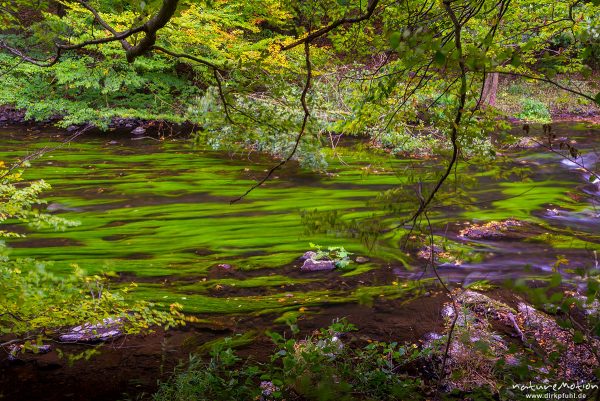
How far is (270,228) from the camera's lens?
215 inches

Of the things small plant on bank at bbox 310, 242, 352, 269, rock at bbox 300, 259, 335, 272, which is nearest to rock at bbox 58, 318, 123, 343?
rock at bbox 300, 259, 335, 272

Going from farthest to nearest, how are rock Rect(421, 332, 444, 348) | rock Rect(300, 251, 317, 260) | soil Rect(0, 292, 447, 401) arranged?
rock Rect(300, 251, 317, 260), rock Rect(421, 332, 444, 348), soil Rect(0, 292, 447, 401)

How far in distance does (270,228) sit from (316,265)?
111 cm

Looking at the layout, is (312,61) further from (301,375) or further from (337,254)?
(301,375)

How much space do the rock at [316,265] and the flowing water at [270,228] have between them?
0.10 meters

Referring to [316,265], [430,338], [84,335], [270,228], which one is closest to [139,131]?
[270,228]

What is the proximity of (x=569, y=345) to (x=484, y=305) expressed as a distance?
2.09ft

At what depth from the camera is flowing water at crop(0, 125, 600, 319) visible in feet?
13.2

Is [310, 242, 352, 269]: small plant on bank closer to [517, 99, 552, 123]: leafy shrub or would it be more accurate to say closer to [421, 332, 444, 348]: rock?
[421, 332, 444, 348]: rock

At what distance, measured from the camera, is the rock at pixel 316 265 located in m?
4.46

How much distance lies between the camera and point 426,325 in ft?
11.8

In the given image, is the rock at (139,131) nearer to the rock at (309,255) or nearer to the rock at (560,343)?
the rock at (309,255)

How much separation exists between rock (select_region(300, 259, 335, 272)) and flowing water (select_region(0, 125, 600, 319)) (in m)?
0.10

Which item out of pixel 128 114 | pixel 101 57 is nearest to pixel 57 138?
pixel 128 114
